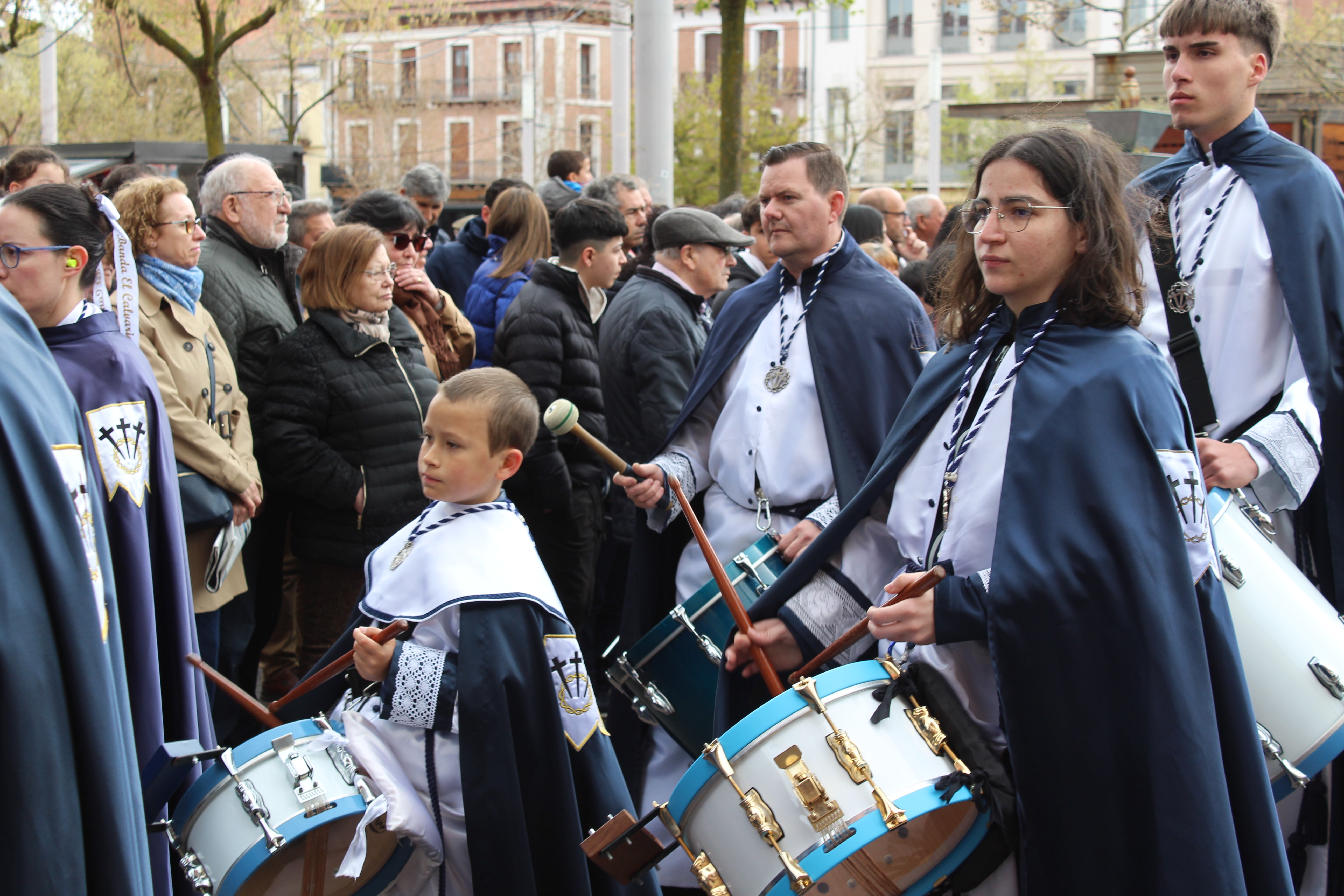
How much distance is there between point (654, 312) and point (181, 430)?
1.95 metres

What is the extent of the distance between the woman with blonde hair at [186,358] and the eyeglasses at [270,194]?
1.99ft

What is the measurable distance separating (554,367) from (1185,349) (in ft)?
9.02

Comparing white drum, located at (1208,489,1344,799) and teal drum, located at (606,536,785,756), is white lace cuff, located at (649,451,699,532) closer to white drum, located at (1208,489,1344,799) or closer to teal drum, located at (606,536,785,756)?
teal drum, located at (606,536,785,756)

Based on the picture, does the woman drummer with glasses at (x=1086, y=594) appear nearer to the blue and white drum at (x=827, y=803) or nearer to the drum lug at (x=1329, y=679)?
the blue and white drum at (x=827, y=803)

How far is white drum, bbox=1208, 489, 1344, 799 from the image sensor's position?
2986 mm

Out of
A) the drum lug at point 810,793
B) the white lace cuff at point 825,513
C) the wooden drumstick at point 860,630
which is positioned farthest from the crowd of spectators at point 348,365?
the drum lug at point 810,793

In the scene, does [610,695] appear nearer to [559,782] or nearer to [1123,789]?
[559,782]

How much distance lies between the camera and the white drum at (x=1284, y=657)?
2.99m

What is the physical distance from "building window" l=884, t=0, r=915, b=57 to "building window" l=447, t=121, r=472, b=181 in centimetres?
2017

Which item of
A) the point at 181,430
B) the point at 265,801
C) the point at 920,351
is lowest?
the point at 265,801

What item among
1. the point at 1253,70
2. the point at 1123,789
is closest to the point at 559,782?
the point at 1123,789

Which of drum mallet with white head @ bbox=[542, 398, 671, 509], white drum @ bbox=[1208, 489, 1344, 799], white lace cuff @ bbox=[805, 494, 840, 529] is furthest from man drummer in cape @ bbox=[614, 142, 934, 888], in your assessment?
white drum @ bbox=[1208, 489, 1344, 799]

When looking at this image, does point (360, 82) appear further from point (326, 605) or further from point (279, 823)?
point (279, 823)

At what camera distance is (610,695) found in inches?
190
